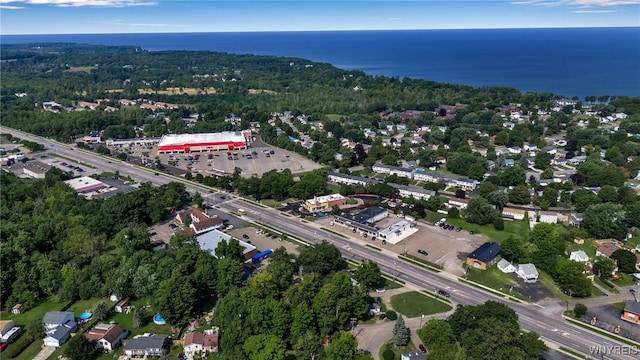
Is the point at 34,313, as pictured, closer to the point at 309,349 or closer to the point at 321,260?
the point at 309,349

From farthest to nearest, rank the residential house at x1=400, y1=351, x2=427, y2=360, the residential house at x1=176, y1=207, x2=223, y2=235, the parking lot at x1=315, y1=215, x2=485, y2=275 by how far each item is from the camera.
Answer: the residential house at x1=176, y1=207, x2=223, y2=235 < the parking lot at x1=315, y1=215, x2=485, y2=275 < the residential house at x1=400, y1=351, x2=427, y2=360

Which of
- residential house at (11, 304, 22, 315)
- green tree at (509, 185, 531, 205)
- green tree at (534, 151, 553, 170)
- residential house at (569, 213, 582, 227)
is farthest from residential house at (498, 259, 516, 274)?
residential house at (11, 304, 22, 315)

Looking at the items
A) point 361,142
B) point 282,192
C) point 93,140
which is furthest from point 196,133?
point 282,192

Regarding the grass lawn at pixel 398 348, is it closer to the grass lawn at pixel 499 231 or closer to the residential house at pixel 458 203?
the grass lawn at pixel 499 231

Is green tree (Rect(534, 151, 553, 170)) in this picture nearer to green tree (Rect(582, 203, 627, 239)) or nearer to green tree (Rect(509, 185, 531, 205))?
green tree (Rect(509, 185, 531, 205))

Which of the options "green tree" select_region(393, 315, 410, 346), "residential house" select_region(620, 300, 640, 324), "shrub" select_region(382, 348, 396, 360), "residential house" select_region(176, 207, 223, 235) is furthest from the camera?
"residential house" select_region(176, 207, 223, 235)
